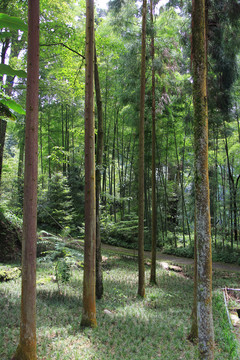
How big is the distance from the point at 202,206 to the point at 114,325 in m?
3.28

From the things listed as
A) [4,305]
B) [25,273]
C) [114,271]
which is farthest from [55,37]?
[114,271]

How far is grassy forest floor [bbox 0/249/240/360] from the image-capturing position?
381cm

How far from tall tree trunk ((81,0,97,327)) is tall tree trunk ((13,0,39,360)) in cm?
158

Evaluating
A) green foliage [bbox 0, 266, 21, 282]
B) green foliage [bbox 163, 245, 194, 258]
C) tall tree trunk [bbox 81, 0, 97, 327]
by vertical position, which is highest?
tall tree trunk [bbox 81, 0, 97, 327]

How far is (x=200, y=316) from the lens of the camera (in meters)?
2.98

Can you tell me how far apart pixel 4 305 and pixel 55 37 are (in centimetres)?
563

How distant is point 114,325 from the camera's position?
500cm

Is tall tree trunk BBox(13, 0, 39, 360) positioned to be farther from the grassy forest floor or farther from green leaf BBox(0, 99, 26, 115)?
green leaf BBox(0, 99, 26, 115)

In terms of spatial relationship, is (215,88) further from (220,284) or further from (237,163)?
(237,163)

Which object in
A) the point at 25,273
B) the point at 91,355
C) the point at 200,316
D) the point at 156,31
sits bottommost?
the point at 91,355

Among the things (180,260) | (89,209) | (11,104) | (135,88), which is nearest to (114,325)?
(89,209)

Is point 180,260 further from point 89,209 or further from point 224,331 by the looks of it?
point 89,209

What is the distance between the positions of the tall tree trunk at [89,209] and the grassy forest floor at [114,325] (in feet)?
1.20

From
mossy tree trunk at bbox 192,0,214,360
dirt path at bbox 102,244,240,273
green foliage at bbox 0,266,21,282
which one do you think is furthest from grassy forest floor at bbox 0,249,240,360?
dirt path at bbox 102,244,240,273
